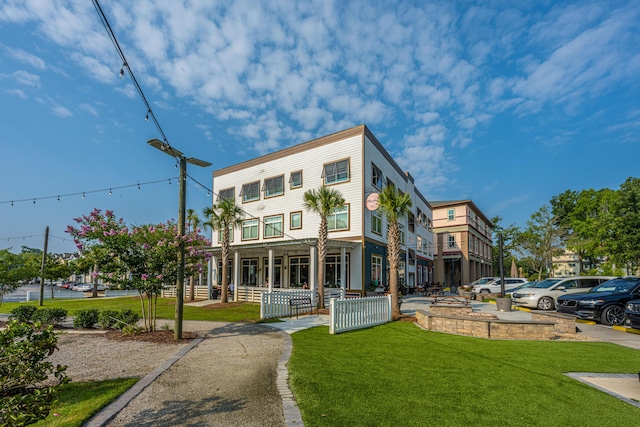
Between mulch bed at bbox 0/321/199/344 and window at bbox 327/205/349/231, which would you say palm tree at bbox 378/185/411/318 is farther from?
mulch bed at bbox 0/321/199/344

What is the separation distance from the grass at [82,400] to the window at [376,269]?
1901 centimetres

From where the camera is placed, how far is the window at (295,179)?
2616 cm

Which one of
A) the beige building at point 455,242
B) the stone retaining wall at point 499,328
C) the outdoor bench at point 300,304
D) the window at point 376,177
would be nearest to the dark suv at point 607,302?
the stone retaining wall at point 499,328

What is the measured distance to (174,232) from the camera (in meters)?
10.5

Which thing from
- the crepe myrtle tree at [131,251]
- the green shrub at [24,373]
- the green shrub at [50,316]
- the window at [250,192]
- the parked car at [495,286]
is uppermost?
the window at [250,192]

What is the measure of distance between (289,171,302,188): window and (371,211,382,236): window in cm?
610

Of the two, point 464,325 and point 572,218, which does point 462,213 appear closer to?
point 572,218

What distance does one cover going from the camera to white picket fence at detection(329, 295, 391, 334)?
33.9ft

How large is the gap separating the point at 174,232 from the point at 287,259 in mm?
16917

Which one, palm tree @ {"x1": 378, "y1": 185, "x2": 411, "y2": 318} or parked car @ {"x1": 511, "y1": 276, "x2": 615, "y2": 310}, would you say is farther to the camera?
parked car @ {"x1": 511, "y1": 276, "x2": 615, "y2": 310}

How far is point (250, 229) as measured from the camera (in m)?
29.6

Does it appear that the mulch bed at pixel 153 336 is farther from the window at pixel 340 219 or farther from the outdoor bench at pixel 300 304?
the window at pixel 340 219

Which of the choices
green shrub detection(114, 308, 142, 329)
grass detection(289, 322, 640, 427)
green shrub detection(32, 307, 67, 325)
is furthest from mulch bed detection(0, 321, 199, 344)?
grass detection(289, 322, 640, 427)

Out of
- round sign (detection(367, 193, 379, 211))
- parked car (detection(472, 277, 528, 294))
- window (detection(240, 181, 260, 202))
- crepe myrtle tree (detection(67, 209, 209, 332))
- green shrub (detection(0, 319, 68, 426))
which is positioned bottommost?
parked car (detection(472, 277, 528, 294))
